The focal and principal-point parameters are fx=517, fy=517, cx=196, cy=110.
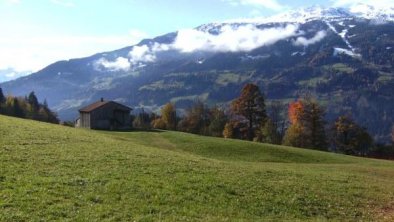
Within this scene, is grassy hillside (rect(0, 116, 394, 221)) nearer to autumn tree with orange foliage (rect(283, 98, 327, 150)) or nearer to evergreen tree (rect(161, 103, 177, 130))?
autumn tree with orange foliage (rect(283, 98, 327, 150))

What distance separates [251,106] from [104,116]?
33950 millimetres

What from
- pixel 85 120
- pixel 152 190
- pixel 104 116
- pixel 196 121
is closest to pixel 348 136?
pixel 196 121

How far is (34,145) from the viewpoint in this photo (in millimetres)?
42031

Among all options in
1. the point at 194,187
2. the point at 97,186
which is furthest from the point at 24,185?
the point at 194,187

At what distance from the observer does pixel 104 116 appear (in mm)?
115625

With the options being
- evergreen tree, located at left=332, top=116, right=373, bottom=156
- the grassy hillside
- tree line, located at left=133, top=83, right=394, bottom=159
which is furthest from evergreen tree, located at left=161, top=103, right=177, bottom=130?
the grassy hillside

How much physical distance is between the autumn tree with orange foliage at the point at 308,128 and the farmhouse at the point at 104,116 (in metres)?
39.4

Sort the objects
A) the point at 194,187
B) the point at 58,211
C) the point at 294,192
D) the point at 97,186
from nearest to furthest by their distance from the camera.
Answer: the point at 58,211 → the point at 97,186 → the point at 194,187 → the point at 294,192

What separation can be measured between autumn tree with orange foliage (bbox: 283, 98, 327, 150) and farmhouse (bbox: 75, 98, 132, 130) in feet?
129

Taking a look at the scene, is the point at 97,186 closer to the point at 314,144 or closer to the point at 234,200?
the point at 234,200

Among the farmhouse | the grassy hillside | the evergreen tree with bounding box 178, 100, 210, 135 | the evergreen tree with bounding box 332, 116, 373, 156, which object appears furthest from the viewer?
the evergreen tree with bounding box 178, 100, 210, 135

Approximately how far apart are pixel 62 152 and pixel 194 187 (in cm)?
1427

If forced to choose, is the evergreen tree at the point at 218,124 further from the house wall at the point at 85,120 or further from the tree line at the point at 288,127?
the house wall at the point at 85,120

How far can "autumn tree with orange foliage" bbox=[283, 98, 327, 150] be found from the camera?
120812 mm
